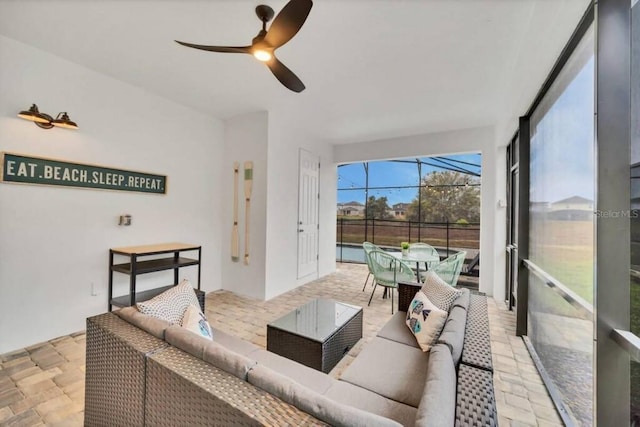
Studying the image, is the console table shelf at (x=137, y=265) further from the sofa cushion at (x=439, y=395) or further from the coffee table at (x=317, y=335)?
the sofa cushion at (x=439, y=395)

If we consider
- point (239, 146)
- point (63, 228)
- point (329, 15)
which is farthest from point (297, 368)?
point (239, 146)

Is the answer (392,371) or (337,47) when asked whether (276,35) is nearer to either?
(337,47)

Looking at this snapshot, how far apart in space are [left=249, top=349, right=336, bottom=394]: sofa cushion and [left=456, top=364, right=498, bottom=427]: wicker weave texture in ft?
2.18

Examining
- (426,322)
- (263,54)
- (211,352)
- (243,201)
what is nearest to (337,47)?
(263,54)

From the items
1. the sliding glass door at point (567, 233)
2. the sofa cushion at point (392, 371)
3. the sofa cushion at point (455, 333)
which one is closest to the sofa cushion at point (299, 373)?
the sofa cushion at point (392, 371)

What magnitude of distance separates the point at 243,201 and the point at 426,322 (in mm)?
3121

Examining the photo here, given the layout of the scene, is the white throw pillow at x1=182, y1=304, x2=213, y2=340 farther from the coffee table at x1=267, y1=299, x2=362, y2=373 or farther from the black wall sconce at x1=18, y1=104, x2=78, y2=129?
the black wall sconce at x1=18, y1=104, x2=78, y2=129

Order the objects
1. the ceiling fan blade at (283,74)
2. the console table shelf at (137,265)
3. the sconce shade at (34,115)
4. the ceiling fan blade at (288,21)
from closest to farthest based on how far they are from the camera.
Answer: the ceiling fan blade at (288,21) < the ceiling fan blade at (283,74) < the sconce shade at (34,115) < the console table shelf at (137,265)

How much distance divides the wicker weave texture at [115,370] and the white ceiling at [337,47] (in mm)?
2160

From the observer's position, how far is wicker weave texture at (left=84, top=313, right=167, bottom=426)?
3.82 feet

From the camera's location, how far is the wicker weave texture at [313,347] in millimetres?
1937

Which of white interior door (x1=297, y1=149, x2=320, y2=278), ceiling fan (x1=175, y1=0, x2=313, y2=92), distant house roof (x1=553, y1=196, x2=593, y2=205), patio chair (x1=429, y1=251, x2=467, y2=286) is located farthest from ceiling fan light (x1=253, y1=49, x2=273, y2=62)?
patio chair (x1=429, y1=251, x2=467, y2=286)

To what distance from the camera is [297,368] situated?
1555 mm

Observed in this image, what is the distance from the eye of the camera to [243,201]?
4.12m
